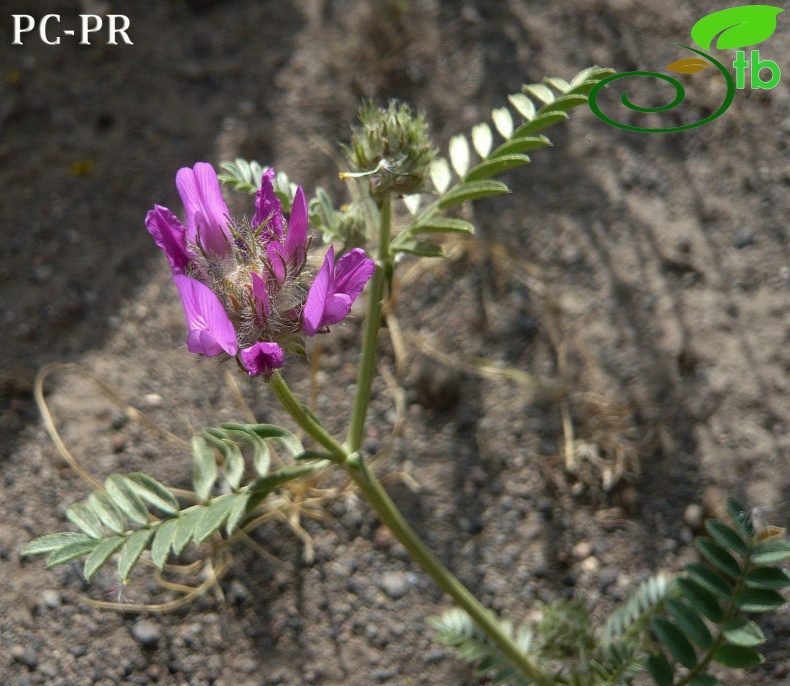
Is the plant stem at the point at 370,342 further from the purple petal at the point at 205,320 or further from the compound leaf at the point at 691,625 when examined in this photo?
the compound leaf at the point at 691,625

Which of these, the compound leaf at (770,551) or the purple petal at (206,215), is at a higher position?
the purple petal at (206,215)

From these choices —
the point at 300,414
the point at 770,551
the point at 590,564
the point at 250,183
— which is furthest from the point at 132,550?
the point at 590,564

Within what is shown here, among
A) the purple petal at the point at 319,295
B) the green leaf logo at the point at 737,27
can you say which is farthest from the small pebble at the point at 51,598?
the green leaf logo at the point at 737,27

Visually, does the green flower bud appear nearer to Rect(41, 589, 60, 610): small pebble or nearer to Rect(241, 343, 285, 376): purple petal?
Rect(241, 343, 285, 376): purple petal

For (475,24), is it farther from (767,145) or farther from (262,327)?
(262,327)

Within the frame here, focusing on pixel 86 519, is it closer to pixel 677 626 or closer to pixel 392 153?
pixel 392 153

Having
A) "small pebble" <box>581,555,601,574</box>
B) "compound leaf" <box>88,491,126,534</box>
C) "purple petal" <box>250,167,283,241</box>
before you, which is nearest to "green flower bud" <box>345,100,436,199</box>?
"purple petal" <box>250,167,283,241</box>
